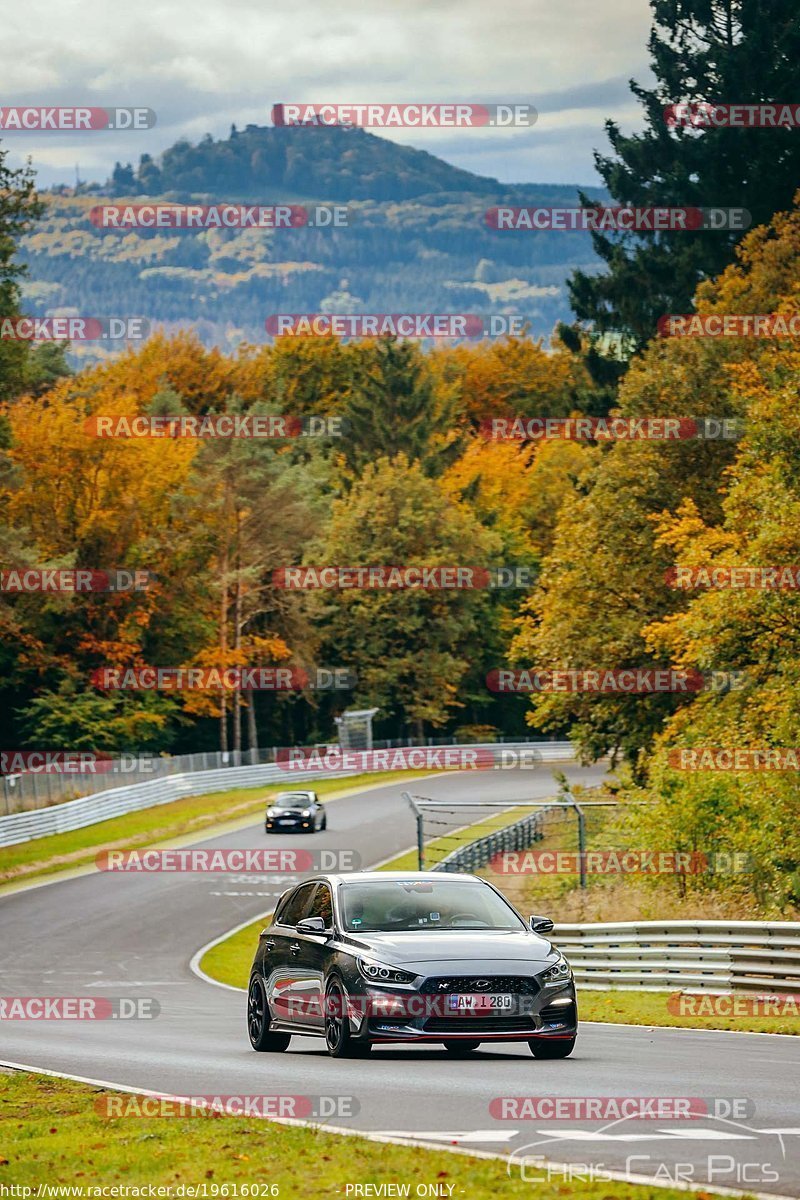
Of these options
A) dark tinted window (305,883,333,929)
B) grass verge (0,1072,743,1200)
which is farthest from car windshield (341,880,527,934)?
grass verge (0,1072,743,1200)

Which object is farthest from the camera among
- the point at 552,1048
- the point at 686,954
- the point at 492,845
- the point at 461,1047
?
the point at 492,845

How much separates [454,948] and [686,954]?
8.92 m

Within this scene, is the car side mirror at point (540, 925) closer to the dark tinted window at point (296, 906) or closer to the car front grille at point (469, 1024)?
the car front grille at point (469, 1024)

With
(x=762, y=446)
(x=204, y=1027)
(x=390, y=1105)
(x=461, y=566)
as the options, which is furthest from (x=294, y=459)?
(x=390, y=1105)

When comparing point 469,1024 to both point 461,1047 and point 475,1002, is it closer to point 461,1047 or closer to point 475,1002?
point 475,1002

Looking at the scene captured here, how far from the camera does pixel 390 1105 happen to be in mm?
11188

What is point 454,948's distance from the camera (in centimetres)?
1393

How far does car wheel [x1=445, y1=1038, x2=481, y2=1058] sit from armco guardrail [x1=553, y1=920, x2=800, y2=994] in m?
5.30

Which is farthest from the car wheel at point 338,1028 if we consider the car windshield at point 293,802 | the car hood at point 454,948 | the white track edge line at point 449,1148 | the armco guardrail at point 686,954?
the car windshield at point 293,802

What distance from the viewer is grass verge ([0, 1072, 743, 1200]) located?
332 inches

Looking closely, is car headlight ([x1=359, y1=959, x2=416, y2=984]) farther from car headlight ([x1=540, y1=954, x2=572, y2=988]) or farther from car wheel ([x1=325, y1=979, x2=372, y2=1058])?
car headlight ([x1=540, y1=954, x2=572, y2=988])

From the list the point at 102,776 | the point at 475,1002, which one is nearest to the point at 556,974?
the point at 475,1002

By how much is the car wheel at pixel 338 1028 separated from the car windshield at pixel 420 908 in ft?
1.94

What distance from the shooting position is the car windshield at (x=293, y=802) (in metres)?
53.3
